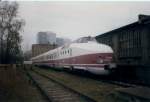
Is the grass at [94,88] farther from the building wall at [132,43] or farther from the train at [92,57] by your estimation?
the building wall at [132,43]

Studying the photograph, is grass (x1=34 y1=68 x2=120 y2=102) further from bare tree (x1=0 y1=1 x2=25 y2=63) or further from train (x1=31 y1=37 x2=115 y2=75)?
bare tree (x1=0 y1=1 x2=25 y2=63)

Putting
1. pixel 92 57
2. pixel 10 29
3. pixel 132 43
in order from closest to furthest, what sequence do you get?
pixel 92 57
pixel 132 43
pixel 10 29

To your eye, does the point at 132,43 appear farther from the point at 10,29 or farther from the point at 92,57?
the point at 10,29

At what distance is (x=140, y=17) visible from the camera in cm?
1451

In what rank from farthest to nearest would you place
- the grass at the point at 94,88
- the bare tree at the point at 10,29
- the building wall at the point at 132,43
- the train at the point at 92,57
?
1. the bare tree at the point at 10,29
2. the train at the point at 92,57
3. the building wall at the point at 132,43
4. the grass at the point at 94,88

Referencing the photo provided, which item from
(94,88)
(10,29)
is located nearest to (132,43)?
(94,88)

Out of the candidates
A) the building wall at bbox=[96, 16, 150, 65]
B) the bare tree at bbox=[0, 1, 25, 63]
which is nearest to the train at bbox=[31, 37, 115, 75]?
the building wall at bbox=[96, 16, 150, 65]

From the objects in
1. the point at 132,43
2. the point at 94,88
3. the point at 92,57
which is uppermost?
the point at 132,43

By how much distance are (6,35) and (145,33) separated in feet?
102

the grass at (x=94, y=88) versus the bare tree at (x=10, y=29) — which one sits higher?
the bare tree at (x=10, y=29)

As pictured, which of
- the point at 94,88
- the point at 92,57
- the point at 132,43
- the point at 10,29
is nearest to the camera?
the point at 94,88

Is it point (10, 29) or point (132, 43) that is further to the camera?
point (10, 29)

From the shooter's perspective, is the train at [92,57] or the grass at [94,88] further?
the train at [92,57]

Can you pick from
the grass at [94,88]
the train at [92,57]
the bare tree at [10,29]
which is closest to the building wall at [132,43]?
the train at [92,57]
